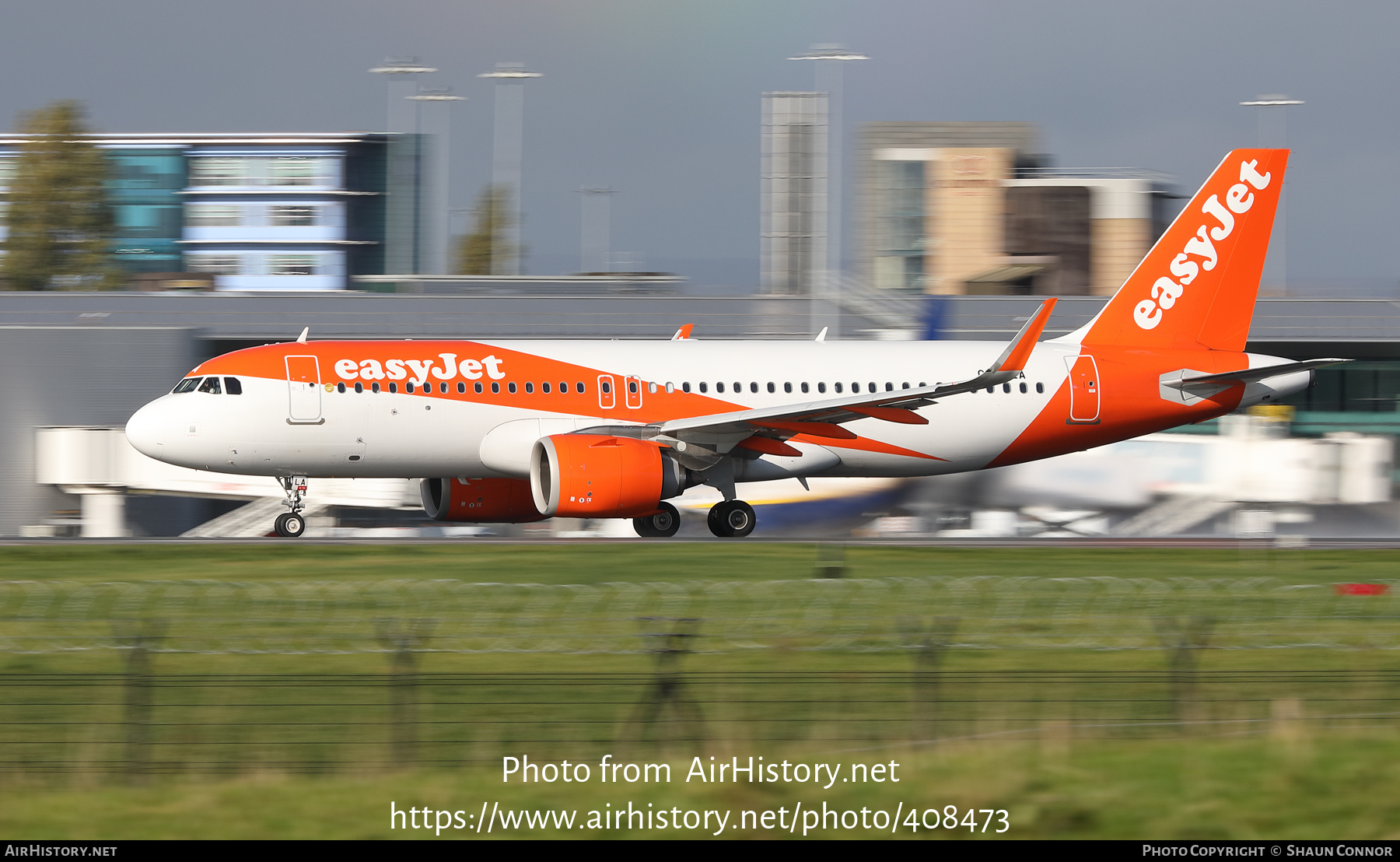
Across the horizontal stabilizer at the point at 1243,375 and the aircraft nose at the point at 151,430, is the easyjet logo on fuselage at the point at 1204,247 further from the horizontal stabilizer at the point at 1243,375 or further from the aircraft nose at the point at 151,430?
the aircraft nose at the point at 151,430

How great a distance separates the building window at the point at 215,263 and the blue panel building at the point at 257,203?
0.08 m

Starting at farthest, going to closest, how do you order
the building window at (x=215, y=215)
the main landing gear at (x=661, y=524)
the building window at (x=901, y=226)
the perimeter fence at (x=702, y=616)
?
the building window at (x=215, y=215) → the building window at (x=901, y=226) → the main landing gear at (x=661, y=524) → the perimeter fence at (x=702, y=616)

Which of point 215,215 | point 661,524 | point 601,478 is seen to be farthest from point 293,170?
point 601,478

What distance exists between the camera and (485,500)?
29312 mm

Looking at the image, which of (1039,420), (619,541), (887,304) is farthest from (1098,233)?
(619,541)

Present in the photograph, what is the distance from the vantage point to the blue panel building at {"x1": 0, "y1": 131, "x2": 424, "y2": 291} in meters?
115

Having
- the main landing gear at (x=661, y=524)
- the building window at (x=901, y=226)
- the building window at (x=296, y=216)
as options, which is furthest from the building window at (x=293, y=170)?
the main landing gear at (x=661, y=524)

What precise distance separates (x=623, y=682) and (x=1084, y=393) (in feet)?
68.4

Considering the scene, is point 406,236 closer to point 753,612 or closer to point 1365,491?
point 1365,491

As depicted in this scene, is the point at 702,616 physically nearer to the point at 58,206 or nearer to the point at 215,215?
the point at 58,206

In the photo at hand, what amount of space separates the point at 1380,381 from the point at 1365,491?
5.06 metres

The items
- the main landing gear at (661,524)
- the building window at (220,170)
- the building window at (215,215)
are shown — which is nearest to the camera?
the main landing gear at (661,524)

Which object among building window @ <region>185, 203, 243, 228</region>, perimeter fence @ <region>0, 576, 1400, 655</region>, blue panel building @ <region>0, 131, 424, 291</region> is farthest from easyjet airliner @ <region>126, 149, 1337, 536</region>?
building window @ <region>185, 203, 243, 228</region>

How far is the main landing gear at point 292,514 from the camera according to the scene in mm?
27578
